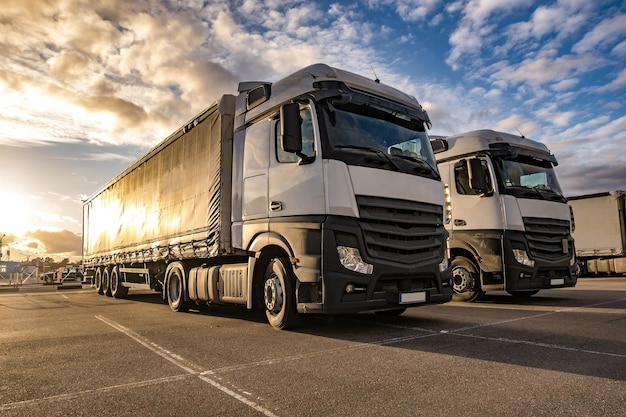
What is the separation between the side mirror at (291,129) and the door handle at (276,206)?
83 cm

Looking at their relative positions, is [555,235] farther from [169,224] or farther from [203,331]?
[169,224]

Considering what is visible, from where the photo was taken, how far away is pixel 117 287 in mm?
14500

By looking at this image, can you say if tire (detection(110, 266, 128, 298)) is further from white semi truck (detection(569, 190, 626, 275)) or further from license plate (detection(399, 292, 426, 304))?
white semi truck (detection(569, 190, 626, 275))

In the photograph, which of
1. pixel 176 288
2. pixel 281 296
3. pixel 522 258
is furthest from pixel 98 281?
pixel 522 258

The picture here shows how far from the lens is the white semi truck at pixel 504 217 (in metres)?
8.91

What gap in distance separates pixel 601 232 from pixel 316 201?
713 inches

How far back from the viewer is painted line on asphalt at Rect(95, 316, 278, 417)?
3104 millimetres

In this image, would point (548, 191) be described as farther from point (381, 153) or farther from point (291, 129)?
point (291, 129)

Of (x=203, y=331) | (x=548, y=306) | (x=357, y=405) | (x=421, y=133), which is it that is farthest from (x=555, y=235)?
(x=357, y=405)

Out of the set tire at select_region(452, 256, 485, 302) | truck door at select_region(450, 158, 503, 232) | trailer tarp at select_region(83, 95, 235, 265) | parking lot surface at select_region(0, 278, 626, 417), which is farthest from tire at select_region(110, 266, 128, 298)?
truck door at select_region(450, 158, 503, 232)

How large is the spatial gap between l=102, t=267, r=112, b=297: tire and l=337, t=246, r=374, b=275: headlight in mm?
12384

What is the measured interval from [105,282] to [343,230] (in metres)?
13.2

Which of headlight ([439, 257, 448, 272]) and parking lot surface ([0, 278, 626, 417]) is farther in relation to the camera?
headlight ([439, 257, 448, 272])

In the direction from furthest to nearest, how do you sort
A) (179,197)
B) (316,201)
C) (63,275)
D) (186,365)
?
(63,275) → (179,197) → (316,201) → (186,365)
